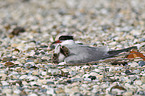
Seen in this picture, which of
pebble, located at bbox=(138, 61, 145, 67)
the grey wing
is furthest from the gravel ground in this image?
the grey wing

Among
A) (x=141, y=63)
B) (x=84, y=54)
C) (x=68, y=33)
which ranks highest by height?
(x=68, y=33)

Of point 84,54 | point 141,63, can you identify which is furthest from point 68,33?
point 141,63

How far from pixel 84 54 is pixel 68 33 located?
1.50m

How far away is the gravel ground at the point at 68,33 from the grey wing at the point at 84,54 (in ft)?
0.33

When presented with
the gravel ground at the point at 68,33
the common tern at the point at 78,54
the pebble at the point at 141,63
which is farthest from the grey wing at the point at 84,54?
the pebble at the point at 141,63

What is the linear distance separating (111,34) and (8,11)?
2.94m

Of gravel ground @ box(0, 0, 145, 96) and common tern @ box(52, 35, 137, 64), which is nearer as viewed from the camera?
gravel ground @ box(0, 0, 145, 96)

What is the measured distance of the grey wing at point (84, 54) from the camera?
103 inches

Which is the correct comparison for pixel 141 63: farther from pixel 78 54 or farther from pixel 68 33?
pixel 68 33

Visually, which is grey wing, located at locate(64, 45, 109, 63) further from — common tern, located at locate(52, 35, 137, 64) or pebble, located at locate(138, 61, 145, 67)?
pebble, located at locate(138, 61, 145, 67)

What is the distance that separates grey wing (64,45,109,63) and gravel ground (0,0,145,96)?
0.10m

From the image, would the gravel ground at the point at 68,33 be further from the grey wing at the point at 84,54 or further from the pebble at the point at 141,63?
the grey wing at the point at 84,54

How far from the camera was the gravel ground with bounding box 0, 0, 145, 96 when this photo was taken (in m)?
2.21

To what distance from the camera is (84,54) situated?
105 inches
